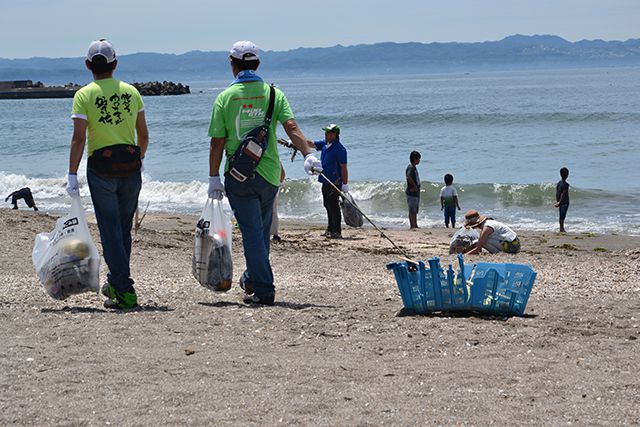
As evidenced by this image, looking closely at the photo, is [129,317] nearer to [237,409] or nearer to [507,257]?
[237,409]

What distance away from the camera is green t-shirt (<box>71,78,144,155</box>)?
7.02m

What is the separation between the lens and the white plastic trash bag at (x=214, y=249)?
749 centimetres

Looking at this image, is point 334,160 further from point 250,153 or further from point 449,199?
point 250,153

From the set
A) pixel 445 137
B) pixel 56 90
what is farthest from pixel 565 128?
pixel 56 90

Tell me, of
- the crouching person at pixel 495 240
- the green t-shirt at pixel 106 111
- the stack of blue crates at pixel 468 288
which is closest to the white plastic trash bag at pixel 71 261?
the green t-shirt at pixel 106 111

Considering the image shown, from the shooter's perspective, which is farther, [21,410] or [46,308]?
[46,308]

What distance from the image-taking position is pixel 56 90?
102 meters

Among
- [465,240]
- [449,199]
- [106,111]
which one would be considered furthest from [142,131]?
[449,199]

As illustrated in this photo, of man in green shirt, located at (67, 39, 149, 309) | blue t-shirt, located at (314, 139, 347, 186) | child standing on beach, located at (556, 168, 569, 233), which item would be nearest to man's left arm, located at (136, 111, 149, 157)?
man in green shirt, located at (67, 39, 149, 309)

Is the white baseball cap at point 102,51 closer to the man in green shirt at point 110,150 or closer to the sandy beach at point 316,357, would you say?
the man in green shirt at point 110,150

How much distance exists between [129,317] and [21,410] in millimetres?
2043

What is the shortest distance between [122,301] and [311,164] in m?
1.63

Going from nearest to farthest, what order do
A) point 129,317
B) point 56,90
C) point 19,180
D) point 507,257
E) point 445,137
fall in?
1. point 129,317
2. point 507,257
3. point 19,180
4. point 445,137
5. point 56,90

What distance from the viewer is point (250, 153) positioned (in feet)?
23.4
